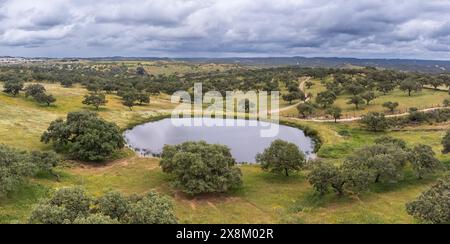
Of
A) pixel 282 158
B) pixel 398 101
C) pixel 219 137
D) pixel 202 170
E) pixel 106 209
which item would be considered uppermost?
pixel 398 101

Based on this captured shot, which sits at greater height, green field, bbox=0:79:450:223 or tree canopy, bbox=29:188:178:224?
tree canopy, bbox=29:188:178:224

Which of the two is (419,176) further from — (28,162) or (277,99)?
(277,99)

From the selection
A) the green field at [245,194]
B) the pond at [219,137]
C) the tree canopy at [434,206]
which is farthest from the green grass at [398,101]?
the tree canopy at [434,206]

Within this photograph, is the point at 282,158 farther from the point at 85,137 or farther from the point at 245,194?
the point at 85,137

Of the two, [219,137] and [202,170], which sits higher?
[202,170]

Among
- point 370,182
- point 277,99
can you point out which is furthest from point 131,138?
point 277,99

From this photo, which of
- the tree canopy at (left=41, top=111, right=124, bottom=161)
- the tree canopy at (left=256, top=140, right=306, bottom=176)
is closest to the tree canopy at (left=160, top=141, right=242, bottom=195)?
the tree canopy at (left=256, top=140, right=306, bottom=176)

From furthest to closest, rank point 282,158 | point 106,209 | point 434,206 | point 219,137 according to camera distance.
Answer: point 219,137, point 282,158, point 434,206, point 106,209

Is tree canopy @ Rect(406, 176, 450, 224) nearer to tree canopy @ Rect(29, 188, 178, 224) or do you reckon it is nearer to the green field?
the green field

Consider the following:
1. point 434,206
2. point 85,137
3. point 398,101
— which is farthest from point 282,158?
point 398,101
